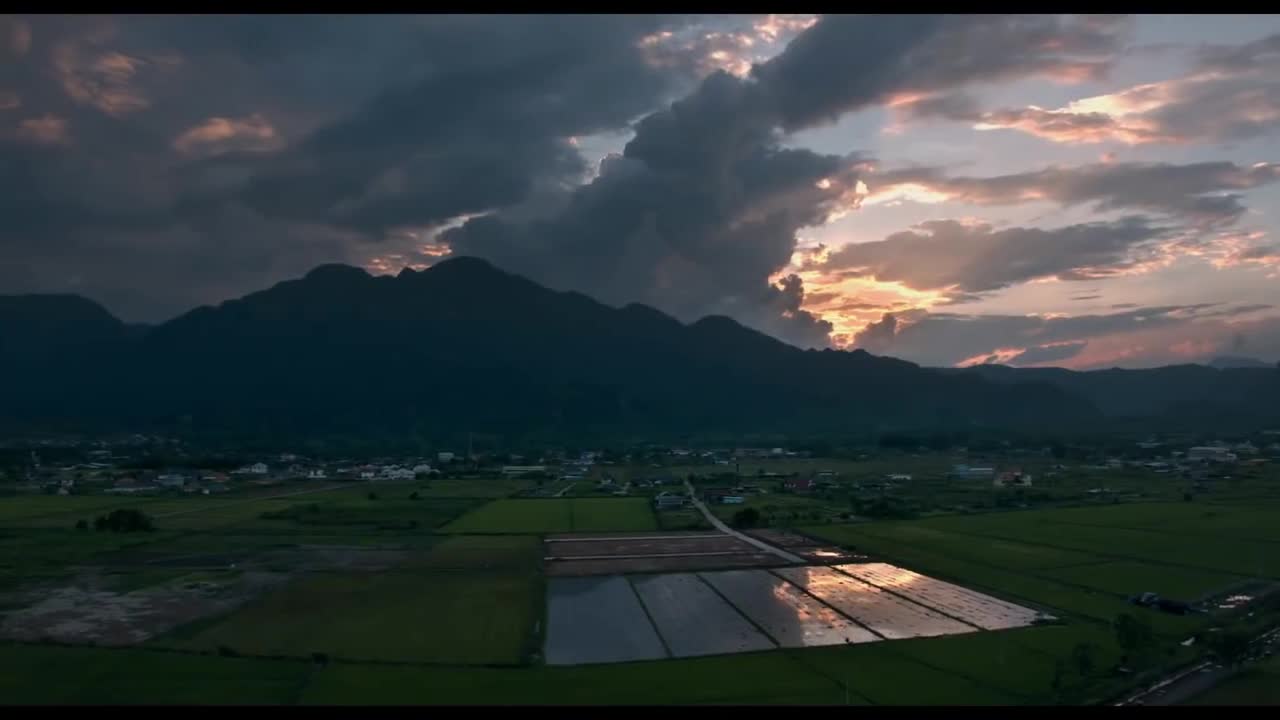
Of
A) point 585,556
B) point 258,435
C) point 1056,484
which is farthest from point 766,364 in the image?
point 585,556

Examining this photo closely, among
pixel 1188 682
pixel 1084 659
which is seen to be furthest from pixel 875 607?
pixel 1188 682

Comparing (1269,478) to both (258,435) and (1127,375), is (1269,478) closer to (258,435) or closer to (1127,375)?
(258,435)

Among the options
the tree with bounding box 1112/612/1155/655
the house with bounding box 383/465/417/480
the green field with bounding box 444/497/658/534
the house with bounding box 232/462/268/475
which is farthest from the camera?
the house with bounding box 232/462/268/475

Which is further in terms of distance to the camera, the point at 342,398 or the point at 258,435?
the point at 342,398

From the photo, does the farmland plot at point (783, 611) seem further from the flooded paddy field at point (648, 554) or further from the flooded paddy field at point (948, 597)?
the flooded paddy field at point (948, 597)

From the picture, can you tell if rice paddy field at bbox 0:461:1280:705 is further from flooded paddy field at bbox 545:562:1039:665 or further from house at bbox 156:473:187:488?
house at bbox 156:473:187:488

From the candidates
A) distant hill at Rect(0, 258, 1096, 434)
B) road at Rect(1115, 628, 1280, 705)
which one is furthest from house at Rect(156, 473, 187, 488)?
distant hill at Rect(0, 258, 1096, 434)

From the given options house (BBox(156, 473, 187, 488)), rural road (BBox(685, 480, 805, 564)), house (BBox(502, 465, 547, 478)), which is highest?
house (BBox(156, 473, 187, 488))

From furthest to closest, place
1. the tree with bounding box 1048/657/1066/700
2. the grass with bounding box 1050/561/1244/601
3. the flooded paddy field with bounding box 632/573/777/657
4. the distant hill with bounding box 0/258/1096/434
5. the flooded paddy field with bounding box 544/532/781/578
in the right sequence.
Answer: the distant hill with bounding box 0/258/1096/434, the flooded paddy field with bounding box 544/532/781/578, the grass with bounding box 1050/561/1244/601, the flooded paddy field with bounding box 632/573/777/657, the tree with bounding box 1048/657/1066/700
